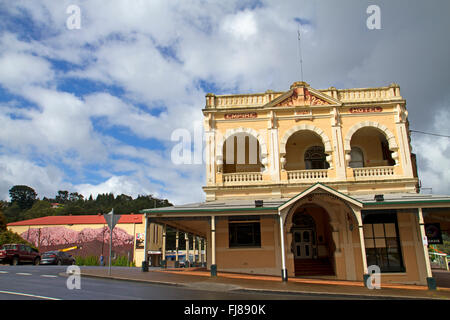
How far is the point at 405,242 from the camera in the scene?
17.7 metres

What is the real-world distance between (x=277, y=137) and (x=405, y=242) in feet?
28.5

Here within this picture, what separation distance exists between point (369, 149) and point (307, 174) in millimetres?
4824

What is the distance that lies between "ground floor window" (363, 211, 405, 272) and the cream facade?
0.05 metres

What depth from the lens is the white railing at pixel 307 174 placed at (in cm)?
1975

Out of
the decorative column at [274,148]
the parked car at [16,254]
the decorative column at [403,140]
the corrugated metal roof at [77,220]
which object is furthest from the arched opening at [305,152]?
the corrugated metal roof at [77,220]

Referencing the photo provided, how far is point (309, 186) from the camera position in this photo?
18.9 meters

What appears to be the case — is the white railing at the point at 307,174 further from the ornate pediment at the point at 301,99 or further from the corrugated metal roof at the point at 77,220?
the corrugated metal roof at the point at 77,220

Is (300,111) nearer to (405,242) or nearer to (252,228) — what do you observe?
(252,228)

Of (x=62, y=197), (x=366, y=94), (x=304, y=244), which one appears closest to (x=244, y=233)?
(x=304, y=244)

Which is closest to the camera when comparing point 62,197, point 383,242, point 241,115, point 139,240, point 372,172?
point 383,242

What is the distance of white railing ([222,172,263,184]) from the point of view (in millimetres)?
20016

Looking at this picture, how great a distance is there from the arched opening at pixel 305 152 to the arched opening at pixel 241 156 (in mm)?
1953
